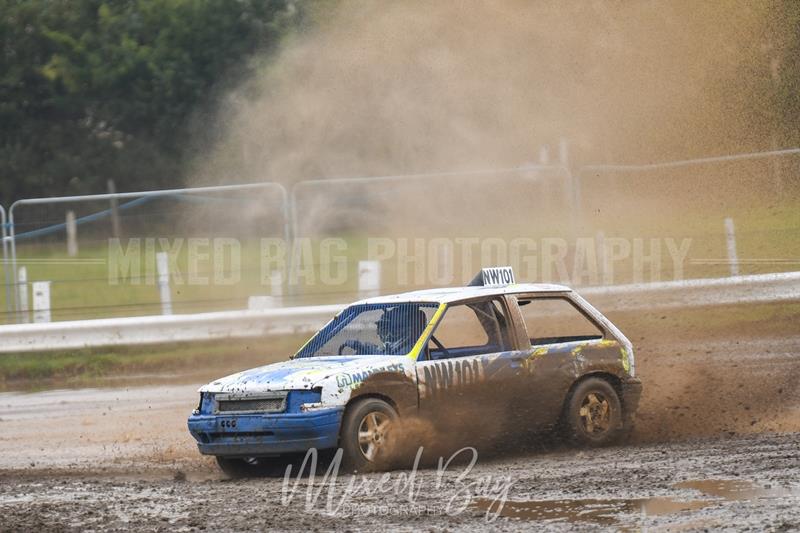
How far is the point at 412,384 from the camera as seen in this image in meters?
8.81

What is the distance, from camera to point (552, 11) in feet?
64.0

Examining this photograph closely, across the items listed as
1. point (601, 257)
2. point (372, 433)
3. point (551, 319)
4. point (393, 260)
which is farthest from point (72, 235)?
→ point (372, 433)

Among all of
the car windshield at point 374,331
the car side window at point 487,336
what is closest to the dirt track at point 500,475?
the car side window at point 487,336

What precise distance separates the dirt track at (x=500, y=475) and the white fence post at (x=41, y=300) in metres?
3.40

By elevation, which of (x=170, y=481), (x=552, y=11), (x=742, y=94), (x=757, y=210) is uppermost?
(x=552, y=11)

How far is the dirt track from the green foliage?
19.5 meters

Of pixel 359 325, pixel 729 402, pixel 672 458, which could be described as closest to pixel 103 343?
pixel 359 325

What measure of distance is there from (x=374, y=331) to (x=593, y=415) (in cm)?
181

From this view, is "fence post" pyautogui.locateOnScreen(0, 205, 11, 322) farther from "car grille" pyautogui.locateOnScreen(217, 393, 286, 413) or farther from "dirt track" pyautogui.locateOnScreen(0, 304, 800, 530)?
"car grille" pyautogui.locateOnScreen(217, 393, 286, 413)

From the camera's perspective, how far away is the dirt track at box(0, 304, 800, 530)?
6.58 metres

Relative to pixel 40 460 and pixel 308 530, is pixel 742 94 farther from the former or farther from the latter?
pixel 308 530

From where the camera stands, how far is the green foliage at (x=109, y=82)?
3203 centimetres

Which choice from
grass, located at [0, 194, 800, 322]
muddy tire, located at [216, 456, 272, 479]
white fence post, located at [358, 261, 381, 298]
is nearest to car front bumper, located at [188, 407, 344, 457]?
muddy tire, located at [216, 456, 272, 479]

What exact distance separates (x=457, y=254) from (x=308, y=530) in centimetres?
1294
